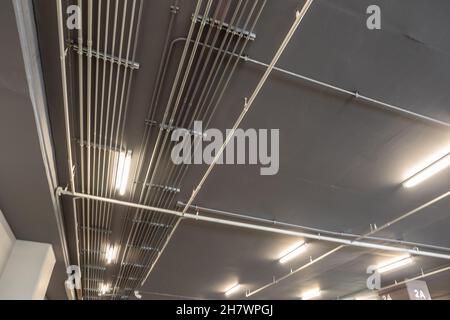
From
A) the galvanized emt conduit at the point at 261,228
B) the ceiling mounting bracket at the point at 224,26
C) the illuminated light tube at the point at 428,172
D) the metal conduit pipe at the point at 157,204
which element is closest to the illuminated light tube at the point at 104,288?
the metal conduit pipe at the point at 157,204

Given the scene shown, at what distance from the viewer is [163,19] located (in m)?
2.32

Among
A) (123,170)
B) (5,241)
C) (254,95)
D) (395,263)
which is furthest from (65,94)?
(395,263)

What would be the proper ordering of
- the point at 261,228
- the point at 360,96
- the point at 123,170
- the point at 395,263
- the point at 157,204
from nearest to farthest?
the point at 360,96
the point at 123,170
the point at 157,204
the point at 261,228
the point at 395,263

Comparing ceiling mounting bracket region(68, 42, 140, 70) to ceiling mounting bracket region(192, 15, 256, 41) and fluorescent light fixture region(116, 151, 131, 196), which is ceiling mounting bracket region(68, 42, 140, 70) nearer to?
ceiling mounting bracket region(192, 15, 256, 41)

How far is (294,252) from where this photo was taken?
5.95 m

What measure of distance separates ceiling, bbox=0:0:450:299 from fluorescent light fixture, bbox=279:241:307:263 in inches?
8.8

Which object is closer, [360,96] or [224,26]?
[224,26]

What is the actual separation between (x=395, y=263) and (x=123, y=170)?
622 cm

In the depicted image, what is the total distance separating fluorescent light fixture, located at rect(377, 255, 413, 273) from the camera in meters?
6.42

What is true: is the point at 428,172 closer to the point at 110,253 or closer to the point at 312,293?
the point at 110,253

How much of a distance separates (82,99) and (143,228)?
110 inches

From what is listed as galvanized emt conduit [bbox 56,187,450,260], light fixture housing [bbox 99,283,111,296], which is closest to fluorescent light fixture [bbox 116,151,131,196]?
galvanized emt conduit [bbox 56,187,450,260]
